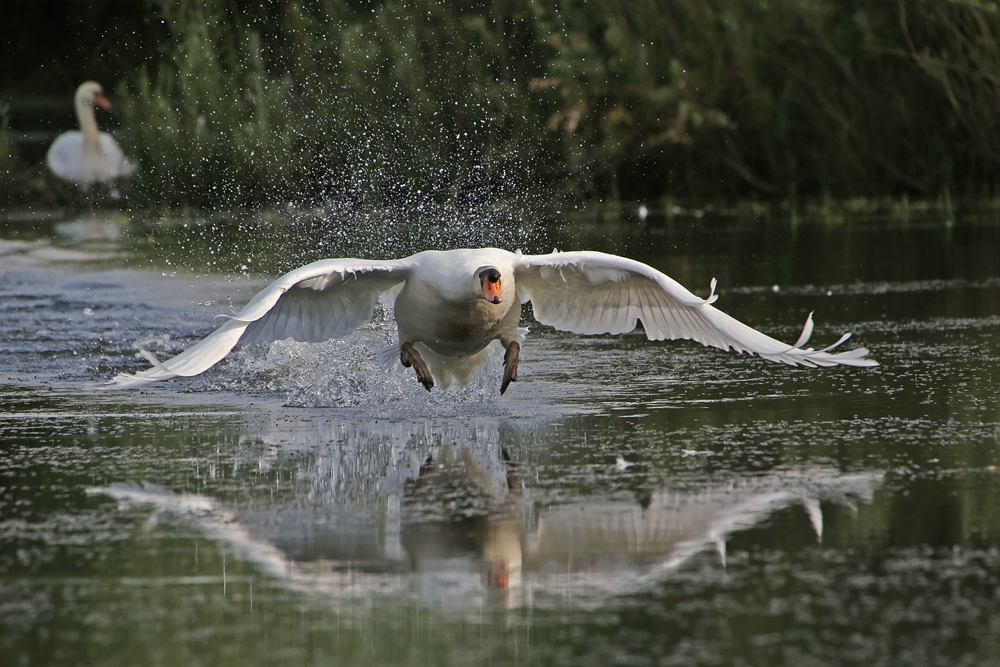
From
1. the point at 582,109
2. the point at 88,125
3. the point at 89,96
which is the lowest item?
the point at 582,109

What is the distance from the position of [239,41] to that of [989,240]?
397 inches

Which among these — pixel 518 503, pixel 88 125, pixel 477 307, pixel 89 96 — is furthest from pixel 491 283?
pixel 89 96

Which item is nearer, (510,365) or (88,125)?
(510,365)

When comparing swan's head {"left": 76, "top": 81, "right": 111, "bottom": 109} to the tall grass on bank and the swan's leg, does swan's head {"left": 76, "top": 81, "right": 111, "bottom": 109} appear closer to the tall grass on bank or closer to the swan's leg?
the tall grass on bank

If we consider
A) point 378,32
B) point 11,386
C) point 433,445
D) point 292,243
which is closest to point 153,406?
point 11,386

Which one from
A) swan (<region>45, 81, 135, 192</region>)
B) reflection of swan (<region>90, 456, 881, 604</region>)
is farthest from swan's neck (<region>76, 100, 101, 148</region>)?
reflection of swan (<region>90, 456, 881, 604</region>)

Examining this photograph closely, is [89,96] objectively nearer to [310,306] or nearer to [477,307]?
[310,306]

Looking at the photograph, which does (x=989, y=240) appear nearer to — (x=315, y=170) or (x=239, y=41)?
(x=315, y=170)

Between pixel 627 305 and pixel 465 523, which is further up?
pixel 627 305

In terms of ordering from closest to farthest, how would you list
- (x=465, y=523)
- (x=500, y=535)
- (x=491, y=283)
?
1. (x=500, y=535)
2. (x=465, y=523)
3. (x=491, y=283)

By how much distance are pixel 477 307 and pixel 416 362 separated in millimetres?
530

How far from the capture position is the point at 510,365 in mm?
7051

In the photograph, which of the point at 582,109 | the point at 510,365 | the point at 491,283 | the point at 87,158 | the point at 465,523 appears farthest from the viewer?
the point at 87,158

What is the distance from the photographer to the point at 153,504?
199 inches
